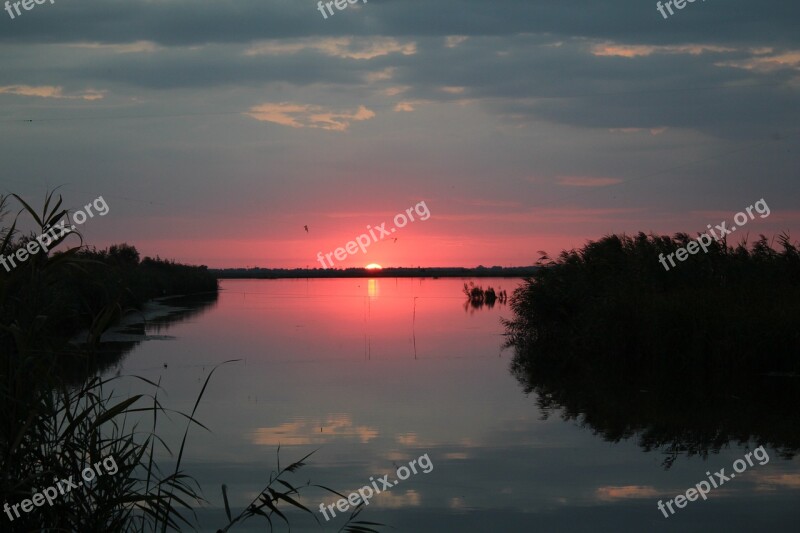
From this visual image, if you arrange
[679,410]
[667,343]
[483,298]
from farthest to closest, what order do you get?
Result: [483,298]
[667,343]
[679,410]

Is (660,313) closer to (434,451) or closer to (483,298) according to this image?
(434,451)

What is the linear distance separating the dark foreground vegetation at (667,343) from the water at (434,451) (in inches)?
29.6

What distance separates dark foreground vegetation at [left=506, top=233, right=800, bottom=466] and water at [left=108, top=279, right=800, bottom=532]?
0.75 meters

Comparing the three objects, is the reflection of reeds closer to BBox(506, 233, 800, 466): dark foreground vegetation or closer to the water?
BBox(506, 233, 800, 466): dark foreground vegetation

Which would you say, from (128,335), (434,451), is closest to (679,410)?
(434,451)

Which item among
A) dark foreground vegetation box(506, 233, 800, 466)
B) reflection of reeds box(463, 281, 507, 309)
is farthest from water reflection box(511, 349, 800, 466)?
reflection of reeds box(463, 281, 507, 309)

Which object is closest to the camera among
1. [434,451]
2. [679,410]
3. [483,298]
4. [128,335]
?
[434,451]

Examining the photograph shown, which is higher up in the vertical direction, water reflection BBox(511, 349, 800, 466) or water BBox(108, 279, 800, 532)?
water BBox(108, 279, 800, 532)

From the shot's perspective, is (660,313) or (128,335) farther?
(128,335)

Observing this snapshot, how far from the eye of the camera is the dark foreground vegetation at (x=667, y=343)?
42.6ft

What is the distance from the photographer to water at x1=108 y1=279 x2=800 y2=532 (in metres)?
8.22

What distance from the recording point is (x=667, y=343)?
1873cm

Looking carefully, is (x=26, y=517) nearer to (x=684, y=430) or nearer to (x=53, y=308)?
(x=53, y=308)

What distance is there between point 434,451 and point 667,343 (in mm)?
9591
